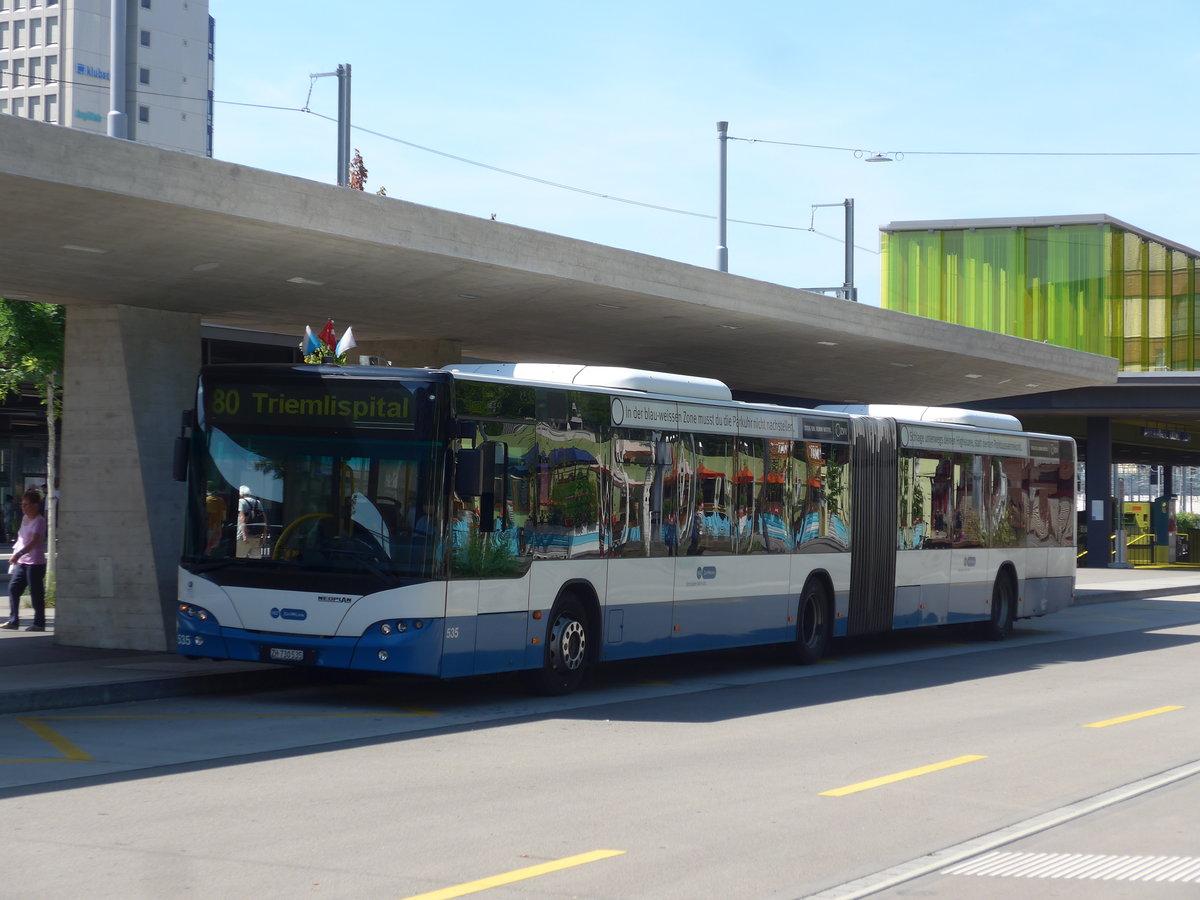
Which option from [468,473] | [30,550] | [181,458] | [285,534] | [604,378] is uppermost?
[604,378]

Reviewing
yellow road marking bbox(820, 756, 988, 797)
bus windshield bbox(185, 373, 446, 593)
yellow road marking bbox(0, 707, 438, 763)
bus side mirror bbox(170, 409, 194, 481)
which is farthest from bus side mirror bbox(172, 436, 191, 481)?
yellow road marking bbox(820, 756, 988, 797)

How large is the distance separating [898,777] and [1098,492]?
37295 mm

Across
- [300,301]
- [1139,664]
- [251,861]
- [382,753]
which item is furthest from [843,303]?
[251,861]

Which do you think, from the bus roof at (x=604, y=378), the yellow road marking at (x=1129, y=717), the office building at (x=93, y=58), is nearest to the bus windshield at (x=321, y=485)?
Answer: the bus roof at (x=604, y=378)

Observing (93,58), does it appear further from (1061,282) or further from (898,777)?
(898,777)

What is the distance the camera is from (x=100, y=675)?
14.1 metres

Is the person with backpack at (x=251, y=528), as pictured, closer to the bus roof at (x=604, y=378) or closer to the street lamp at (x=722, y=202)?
the bus roof at (x=604, y=378)

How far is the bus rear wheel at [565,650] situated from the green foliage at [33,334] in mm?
10466

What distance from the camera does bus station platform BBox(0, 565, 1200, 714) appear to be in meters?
12.9

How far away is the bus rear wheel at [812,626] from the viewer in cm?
1795

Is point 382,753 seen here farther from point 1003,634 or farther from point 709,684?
point 1003,634

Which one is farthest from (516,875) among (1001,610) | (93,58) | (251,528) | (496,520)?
(93,58)

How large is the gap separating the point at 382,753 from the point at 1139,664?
441 inches

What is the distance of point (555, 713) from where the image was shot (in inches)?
524
